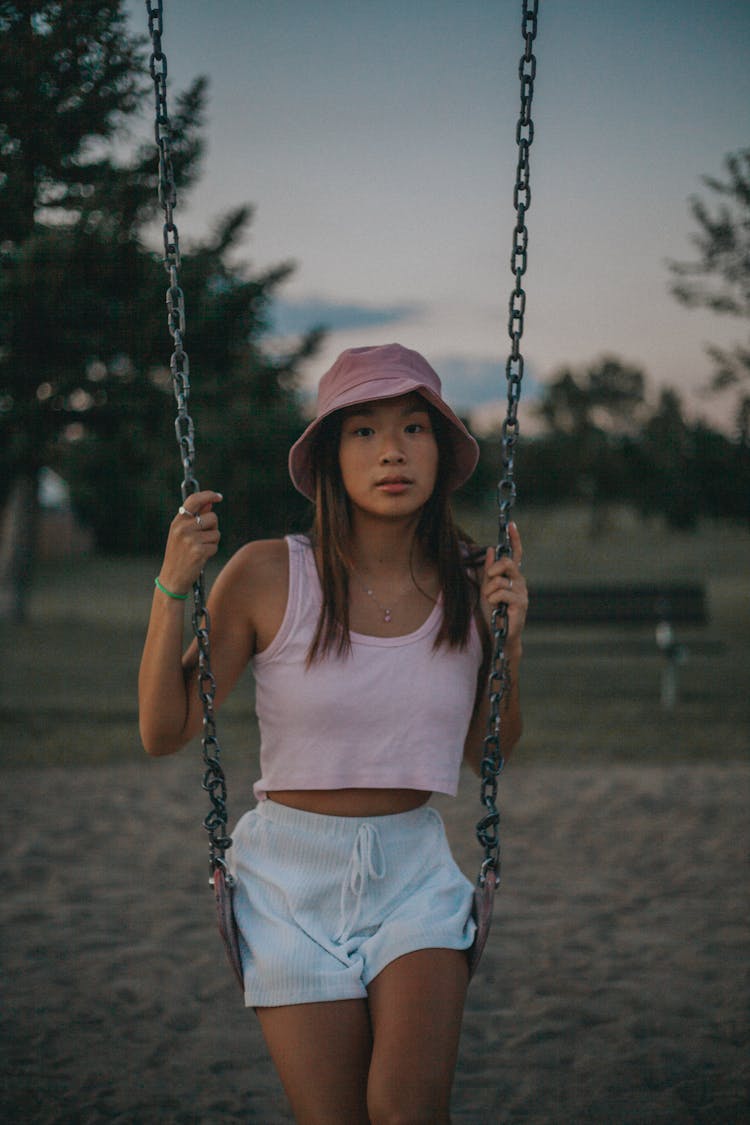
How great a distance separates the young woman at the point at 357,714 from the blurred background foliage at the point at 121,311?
1.00 ft

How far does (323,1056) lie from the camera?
2.08 m

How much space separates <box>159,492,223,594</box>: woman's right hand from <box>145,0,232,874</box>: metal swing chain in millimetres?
28

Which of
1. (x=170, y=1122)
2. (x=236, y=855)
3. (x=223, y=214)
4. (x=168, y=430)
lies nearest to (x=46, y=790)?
(x=170, y=1122)

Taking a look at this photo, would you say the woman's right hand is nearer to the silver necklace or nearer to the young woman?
the young woman

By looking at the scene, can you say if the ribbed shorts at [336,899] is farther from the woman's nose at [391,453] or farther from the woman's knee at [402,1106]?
the woman's nose at [391,453]

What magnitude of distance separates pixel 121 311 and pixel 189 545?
6468 mm

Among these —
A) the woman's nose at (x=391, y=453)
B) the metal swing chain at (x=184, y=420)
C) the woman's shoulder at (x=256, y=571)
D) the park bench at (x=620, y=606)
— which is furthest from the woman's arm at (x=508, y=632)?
the park bench at (x=620, y=606)

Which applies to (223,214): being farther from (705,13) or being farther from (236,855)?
(236,855)

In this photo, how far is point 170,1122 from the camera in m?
3.03

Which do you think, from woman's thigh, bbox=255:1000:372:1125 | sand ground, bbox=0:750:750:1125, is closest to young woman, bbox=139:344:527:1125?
woman's thigh, bbox=255:1000:372:1125

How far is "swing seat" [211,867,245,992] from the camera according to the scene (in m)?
2.23

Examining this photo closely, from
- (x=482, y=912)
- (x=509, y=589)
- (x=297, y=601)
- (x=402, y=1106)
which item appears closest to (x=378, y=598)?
(x=297, y=601)

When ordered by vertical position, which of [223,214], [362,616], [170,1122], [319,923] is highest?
[223,214]

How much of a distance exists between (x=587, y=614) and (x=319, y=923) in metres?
8.35
